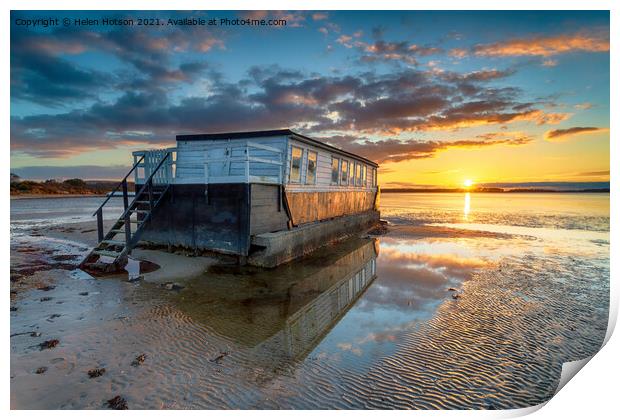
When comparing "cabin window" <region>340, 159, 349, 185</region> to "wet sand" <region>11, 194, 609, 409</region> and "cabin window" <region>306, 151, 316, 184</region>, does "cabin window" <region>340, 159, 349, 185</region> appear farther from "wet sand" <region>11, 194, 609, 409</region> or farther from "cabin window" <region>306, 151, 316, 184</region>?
"wet sand" <region>11, 194, 609, 409</region>

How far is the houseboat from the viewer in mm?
10219

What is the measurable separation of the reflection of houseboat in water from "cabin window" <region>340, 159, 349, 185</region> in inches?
283

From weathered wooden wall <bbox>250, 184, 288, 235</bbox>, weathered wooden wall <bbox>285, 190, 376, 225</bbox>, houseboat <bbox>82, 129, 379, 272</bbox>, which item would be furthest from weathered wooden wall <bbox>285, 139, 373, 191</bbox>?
weathered wooden wall <bbox>250, 184, 288, 235</bbox>

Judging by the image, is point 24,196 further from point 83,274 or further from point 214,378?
point 214,378

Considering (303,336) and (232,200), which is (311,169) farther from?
(303,336)

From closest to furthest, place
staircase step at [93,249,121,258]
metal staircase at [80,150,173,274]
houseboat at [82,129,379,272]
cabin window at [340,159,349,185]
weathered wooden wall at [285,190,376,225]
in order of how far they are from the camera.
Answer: staircase step at [93,249,121,258] → metal staircase at [80,150,173,274] → houseboat at [82,129,379,272] → weathered wooden wall at [285,190,376,225] → cabin window at [340,159,349,185]

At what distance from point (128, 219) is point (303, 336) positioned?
7.19 m

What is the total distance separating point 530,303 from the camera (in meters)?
7.75

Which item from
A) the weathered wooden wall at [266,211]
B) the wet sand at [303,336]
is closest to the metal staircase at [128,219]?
the wet sand at [303,336]

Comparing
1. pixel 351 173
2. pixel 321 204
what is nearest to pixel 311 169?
pixel 321 204

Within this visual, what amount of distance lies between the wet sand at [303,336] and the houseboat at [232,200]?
3.28ft

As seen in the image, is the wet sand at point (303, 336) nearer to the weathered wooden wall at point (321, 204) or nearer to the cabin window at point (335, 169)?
the weathered wooden wall at point (321, 204)

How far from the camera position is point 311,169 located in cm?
1405

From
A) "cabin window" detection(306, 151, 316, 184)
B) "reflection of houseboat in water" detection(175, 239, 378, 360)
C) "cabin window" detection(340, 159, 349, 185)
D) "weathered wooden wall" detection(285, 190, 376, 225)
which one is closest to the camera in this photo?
"reflection of houseboat in water" detection(175, 239, 378, 360)
